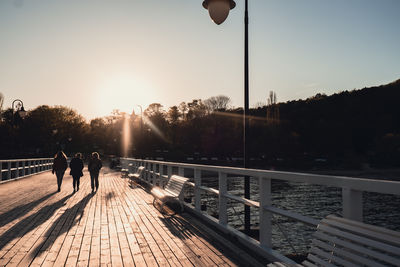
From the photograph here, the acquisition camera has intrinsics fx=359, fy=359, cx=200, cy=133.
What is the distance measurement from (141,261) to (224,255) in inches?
45.5

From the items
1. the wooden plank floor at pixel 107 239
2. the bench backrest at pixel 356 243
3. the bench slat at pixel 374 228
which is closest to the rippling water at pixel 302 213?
the wooden plank floor at pixel 107 239

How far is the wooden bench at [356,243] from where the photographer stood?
221 cm

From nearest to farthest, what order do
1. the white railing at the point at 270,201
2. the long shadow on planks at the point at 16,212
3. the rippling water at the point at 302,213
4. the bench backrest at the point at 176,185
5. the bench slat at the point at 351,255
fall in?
the bench slat at the point at 351,255 < the white railing at the point at 270,201 < the long shadow on planks at the point at 16,212 < the bench backrest at the point at 176,185 < the rippling water at the point at 302,213

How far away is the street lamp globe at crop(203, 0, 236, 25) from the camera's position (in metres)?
7.58

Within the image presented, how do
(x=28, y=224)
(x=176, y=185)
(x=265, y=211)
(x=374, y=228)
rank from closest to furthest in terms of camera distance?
1. (x=374, y=228)
2. (x=265, y=211)
3. (x=28, y=224)
4. (x=176, y=185)

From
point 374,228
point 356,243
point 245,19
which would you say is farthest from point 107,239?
point 245,19

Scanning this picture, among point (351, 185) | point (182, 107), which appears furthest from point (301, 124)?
point (351, 185)

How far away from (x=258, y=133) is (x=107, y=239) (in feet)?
216

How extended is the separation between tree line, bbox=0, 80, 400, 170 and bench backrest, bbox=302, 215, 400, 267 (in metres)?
53.2

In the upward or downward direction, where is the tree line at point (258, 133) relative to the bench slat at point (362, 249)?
upward

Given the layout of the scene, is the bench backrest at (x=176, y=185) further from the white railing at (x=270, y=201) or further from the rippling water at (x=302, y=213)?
the rippling water at (x=302, y=213)

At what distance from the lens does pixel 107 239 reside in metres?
6.13

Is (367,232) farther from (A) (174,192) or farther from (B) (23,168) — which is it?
(B) (23,168)

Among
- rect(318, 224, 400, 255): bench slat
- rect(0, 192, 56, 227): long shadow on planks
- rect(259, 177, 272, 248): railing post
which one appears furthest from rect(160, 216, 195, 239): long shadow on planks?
rect(318, 224, 400, 255): bench slat
